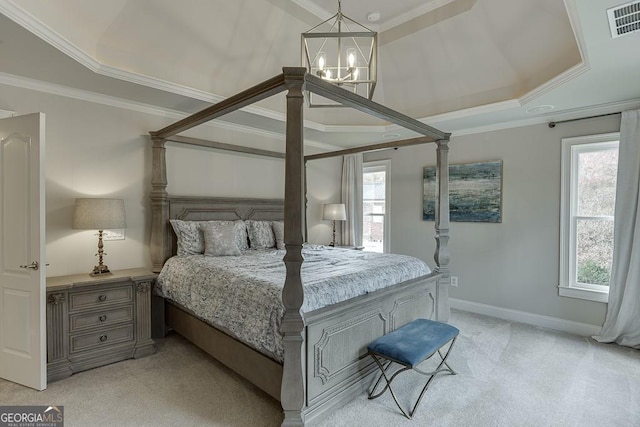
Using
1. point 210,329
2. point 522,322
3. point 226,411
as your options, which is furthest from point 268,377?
point 522,322

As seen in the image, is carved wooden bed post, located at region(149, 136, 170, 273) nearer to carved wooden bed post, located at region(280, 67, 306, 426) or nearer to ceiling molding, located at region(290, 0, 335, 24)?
ceiling molding, located at region(290, 0, 335, 24)

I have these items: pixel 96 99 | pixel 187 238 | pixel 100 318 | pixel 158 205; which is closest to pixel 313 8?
pixel 96 99

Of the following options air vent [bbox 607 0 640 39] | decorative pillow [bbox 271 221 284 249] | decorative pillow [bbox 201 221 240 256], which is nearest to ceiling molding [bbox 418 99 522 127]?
air vent [bbox 607 0 640 39]

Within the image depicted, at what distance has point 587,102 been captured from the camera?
11.0 ft

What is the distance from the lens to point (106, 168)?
3.33 metres

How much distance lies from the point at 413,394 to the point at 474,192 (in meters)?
2.98

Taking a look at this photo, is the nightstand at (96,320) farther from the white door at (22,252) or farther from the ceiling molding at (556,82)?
the ceiling molding at (556,82)

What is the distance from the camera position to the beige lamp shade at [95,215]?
288cm

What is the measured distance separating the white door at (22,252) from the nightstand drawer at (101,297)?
10.6 inches

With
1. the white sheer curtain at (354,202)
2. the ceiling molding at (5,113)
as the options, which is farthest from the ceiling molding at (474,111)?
the ceiling molding at (5,113)

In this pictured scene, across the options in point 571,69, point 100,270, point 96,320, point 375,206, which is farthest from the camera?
point 375,206

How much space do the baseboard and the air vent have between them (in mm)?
3080

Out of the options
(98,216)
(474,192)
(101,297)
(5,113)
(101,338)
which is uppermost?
(5,113)

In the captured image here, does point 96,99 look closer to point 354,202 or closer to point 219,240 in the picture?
point 219,240
